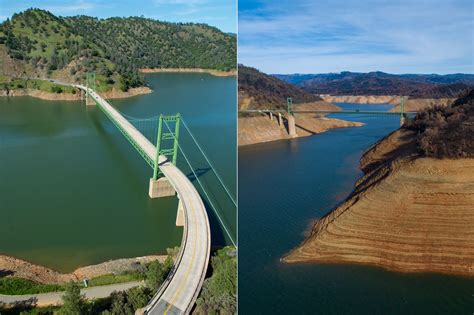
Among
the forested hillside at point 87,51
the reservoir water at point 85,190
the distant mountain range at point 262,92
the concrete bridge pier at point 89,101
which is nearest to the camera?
the reservoir water at point 85,190

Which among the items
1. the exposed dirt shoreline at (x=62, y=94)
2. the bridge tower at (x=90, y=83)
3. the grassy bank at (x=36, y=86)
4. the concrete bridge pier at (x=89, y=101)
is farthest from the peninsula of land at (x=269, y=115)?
the grassy bank at (x=36, y=86)

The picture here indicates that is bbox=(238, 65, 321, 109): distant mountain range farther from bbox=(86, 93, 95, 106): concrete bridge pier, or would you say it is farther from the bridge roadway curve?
the bridge roadway curve

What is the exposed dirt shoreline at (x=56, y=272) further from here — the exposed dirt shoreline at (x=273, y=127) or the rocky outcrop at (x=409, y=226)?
the exposed dirt shoreline at (x=273, y=127)

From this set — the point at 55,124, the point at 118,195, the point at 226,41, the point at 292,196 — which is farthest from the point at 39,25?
the point at 292,196

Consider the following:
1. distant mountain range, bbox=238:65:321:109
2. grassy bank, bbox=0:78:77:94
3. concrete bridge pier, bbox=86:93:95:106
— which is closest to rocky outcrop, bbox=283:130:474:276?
distant mountain range, bbox=238:65:321:109

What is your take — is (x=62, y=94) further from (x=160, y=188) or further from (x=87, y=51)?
(x=160, y=188)

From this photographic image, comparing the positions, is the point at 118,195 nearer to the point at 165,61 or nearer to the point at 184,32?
the point at 165,61
